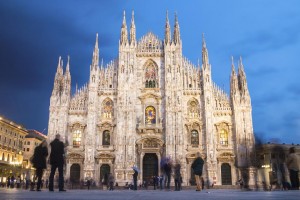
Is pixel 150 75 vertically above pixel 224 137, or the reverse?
pixel 150 75

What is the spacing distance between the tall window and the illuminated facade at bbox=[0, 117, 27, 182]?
26.1 meters

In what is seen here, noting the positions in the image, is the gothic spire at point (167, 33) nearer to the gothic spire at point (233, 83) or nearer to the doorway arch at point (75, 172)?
the gothic spire at point (233, 83)

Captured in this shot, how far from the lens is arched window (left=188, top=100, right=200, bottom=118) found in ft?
127

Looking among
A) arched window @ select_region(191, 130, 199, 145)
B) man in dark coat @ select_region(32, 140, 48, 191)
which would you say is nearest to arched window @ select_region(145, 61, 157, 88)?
arched window @ select_region(191, 130, 199, 145)

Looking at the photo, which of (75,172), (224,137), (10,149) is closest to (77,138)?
(75,172)

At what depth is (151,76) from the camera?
4022 cm

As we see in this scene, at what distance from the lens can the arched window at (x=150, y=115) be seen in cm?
3869

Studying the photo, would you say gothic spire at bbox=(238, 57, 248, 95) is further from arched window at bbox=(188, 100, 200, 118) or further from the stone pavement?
the stone pavement

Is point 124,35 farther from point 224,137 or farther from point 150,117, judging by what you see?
point 224,137

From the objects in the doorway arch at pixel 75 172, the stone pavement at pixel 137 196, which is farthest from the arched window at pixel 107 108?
the stone pavement at pixel 137 196

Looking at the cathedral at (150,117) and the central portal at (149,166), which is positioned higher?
the cathedral at (150,117)

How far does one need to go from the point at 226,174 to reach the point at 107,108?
16198mm

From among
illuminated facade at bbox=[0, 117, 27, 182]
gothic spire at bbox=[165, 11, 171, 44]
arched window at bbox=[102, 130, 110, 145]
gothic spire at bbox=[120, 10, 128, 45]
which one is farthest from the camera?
illuminated facade at bbox=[0, 117, 27, 182]

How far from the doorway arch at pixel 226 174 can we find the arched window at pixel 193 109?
668 centimetres
